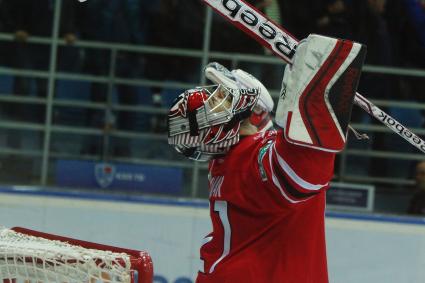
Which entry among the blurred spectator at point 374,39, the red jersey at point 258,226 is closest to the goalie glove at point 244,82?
the red jersey at point 258,226

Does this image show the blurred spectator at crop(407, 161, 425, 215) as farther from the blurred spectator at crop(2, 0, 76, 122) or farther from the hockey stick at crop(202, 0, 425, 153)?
the hockey stick at crop(202, 0, 425, 153)

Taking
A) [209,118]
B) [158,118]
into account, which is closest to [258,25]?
[209,118]

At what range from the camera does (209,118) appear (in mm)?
1995

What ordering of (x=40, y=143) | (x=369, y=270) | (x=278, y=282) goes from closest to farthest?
1. (x=278, y=282)
2. (x=369, y=270)
3. (x=40, y=143)

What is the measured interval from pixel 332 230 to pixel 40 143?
1.42 metres

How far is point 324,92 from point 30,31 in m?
3.11

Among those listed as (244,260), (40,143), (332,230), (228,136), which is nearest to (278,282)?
(244,260)

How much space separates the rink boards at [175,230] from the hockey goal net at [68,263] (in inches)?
74.3

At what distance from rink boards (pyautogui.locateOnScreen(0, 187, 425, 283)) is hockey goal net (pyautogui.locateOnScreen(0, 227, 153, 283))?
1.89 meters

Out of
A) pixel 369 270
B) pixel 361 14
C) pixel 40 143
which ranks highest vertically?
pixel 361 14

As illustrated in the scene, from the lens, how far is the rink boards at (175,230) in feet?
12.4

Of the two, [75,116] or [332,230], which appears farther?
[75,116]

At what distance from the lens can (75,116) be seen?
4430 millimetres

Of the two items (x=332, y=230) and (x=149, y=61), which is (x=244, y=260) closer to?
(x=332, y=230)
